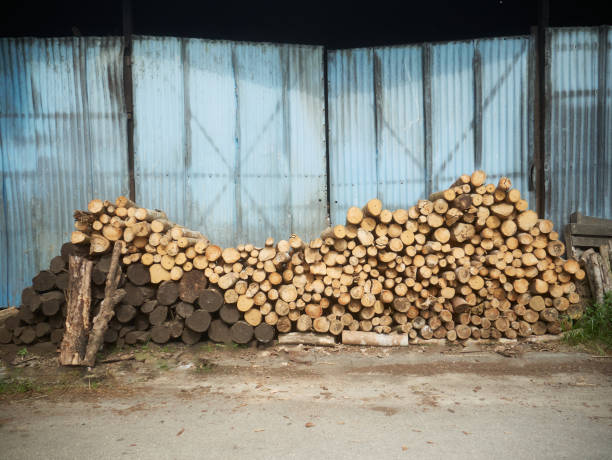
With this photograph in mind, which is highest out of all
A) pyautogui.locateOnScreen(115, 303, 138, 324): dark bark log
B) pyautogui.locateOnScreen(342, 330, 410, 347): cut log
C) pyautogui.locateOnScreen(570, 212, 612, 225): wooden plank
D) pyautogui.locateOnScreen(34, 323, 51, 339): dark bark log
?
pyautogui.locateOnScreen(570, 212, 612, 225): wooden plank

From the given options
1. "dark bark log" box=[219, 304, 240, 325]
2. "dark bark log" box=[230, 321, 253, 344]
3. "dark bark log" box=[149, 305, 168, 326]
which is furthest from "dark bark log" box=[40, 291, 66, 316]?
"dark bark log" box=[230, 321, 253, 344]

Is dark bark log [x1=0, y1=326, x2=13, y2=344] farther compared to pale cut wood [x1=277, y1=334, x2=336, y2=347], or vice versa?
pale cut wood [x1=277, y1=334, x2=336, y2=347]

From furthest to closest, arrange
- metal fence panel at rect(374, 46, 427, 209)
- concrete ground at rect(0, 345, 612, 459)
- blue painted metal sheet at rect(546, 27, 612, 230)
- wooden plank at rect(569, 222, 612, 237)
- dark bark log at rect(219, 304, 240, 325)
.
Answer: metal fence panel at rect(374, 46, 427, 209), blue painted metal sheet at rect(546, 27, 612, 230), wooden plank at rect(569, 222, 612, 237), dark bark log at rect(219, 304, 240, 325), concrete ground at rect(0, 345, 612, 459)

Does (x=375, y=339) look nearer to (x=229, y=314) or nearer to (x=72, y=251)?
(x=229, y=314)

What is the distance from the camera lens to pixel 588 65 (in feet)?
21.0

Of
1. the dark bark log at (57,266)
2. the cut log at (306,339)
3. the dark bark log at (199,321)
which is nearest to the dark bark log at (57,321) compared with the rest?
the dark bark log at (57,266)

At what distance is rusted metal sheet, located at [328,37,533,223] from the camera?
654cm

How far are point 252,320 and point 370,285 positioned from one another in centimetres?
153

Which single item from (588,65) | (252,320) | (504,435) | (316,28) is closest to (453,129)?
(588,65)

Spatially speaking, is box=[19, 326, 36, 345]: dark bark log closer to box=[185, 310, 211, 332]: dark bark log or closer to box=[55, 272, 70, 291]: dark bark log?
A: box=[55, 272, 70, 291]: dark bark log

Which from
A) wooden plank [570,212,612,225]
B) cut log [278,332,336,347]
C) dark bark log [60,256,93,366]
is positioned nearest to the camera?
dark bark log [60,256,93,366]

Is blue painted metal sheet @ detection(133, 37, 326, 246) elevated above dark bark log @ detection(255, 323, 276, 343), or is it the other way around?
blue painted metal sheet @ detection(133, 37, 326, 246)

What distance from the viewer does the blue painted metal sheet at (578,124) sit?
636 centimetres

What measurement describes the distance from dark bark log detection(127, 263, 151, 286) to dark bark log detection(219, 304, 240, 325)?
0.99m
